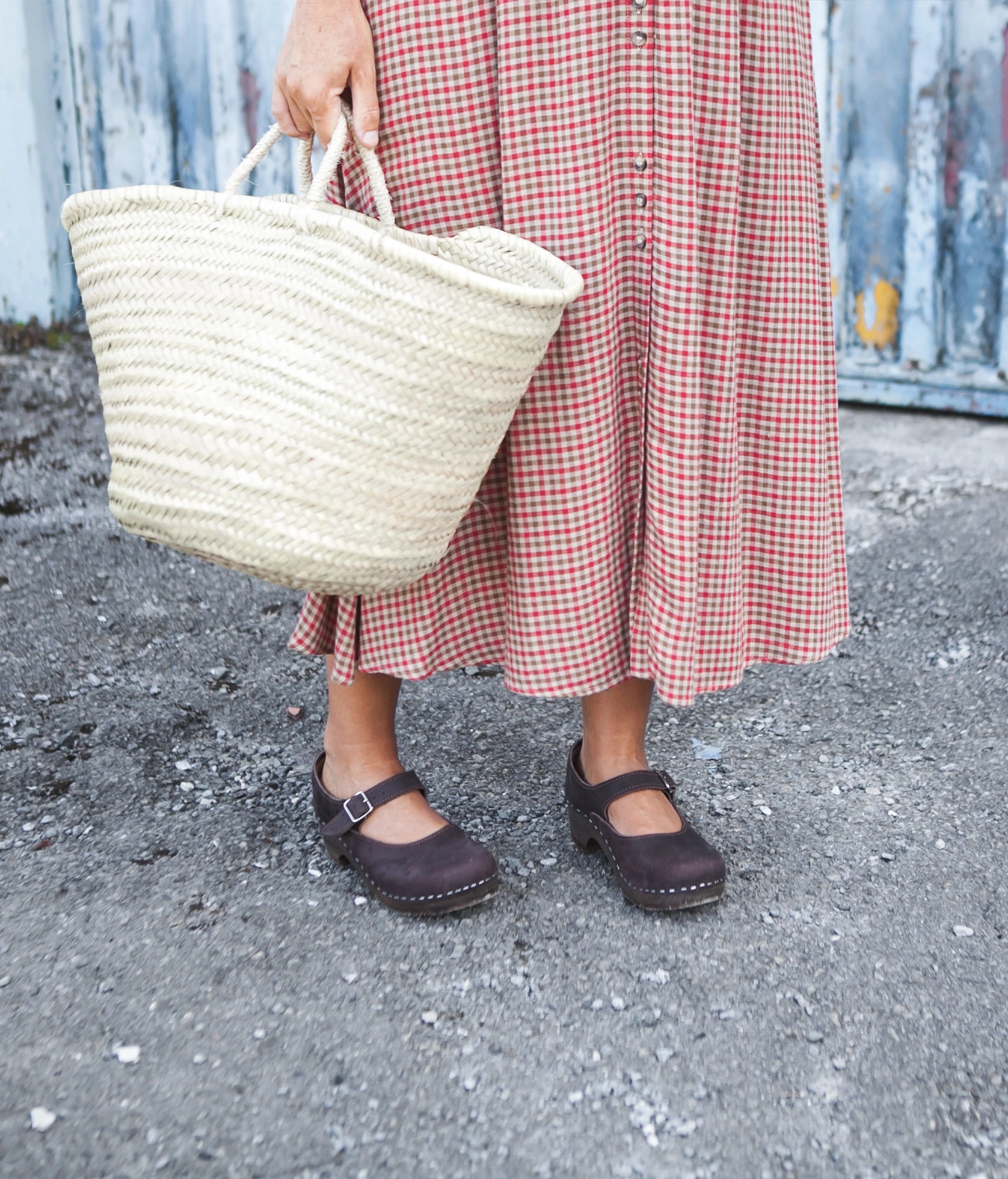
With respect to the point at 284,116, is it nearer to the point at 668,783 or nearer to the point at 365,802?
the point at 365,802

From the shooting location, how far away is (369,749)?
1.45 m

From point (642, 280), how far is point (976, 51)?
2.34 m

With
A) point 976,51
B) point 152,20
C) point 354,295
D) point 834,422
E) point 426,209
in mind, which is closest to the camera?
point 354,295

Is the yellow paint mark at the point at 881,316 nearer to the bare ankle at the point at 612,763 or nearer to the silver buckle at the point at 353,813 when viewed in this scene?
the bare ankle at the point at 612,763

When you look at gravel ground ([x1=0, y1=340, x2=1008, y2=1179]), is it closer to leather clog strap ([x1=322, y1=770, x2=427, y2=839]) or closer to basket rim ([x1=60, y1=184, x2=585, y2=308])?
leather clog strap ([x1=322, y1=770, x2=427, y2=839])

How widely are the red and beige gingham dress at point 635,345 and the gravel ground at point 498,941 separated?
285 millimetres

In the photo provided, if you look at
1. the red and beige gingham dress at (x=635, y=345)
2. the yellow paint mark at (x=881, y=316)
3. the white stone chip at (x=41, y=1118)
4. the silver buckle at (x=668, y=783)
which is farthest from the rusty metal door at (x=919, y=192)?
the white stone chip at (x=41, y=1118)

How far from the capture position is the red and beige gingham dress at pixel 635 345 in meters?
1.20

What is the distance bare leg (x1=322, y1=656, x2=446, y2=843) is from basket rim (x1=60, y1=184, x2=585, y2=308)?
53cm

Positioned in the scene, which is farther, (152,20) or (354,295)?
(152,20)

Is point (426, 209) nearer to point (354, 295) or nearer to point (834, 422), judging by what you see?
point (354, 295)

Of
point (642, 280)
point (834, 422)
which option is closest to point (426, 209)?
point (642, 280)

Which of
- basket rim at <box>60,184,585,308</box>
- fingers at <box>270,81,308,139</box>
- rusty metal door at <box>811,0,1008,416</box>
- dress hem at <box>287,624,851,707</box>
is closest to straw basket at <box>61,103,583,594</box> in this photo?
basket rim at <box>60,184,585,308</box>

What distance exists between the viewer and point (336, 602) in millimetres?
1419
